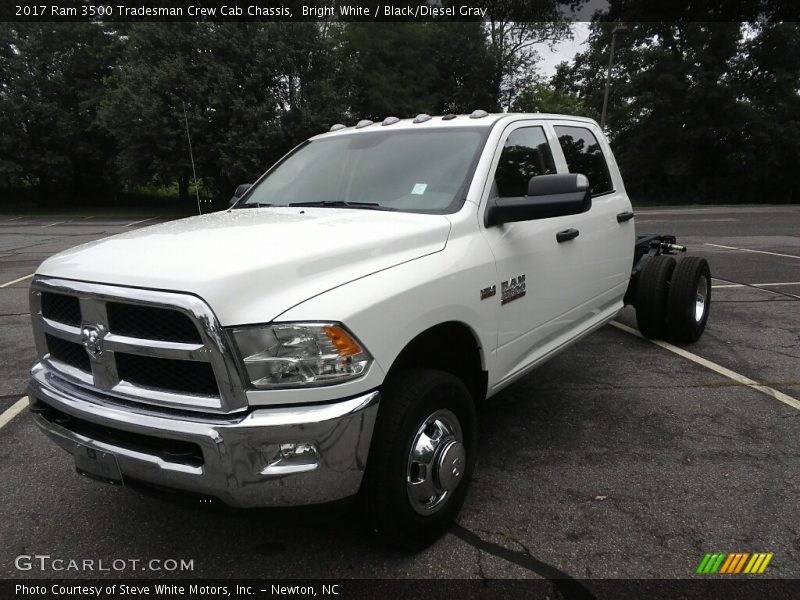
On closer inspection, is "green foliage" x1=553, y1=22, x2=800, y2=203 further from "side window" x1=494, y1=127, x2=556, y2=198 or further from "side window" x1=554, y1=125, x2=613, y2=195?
"side window" x1=494, y1=127, x2=556, y2=198

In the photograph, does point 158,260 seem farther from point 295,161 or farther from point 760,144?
point 760,144

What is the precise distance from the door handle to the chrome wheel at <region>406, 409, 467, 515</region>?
1449mm

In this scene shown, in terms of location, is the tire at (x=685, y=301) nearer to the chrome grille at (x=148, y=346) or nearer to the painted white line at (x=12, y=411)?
the chrome grille at (x=148, y=346)

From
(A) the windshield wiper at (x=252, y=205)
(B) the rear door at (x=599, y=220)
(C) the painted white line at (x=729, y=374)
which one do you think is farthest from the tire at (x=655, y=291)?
(A) the windshield wiper at (x=252, y=205)

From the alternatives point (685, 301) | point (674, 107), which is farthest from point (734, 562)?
point (674, 107)

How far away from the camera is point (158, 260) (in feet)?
7.30

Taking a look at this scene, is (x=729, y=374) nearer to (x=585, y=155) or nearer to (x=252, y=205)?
(x=585, y=155)

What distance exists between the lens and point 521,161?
347 centimetres

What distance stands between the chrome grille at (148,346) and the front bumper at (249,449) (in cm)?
7

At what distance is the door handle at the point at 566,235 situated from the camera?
353cm

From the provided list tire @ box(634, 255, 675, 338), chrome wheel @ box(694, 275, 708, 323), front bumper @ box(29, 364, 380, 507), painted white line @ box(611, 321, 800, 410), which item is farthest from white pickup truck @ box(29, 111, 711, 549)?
chrome wheel @ box(694, 275, 708, 323)

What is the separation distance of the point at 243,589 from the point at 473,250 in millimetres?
1775

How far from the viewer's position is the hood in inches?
80.6

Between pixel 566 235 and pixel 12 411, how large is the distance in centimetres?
397
